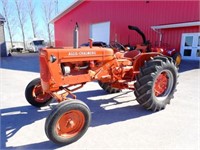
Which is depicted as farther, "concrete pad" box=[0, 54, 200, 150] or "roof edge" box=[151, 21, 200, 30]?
"roof edge" box=[151, 21, 200, 30]

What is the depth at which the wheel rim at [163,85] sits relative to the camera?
4.11m

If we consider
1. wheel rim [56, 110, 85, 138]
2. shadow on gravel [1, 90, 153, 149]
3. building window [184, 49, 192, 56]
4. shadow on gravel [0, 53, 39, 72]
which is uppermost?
building window [184, 49, 192, 56]

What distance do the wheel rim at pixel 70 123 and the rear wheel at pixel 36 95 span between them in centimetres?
138

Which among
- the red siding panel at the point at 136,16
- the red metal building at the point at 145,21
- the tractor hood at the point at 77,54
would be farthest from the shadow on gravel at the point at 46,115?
the red siding panel at the point at 136,16

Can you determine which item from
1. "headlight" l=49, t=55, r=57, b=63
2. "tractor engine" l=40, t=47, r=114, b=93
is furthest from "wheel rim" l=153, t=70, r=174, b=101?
"headlight" l=49, t=55, r=57, b=63

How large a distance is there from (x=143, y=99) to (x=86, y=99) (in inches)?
59.5

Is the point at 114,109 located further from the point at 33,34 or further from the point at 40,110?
the point at 33,34

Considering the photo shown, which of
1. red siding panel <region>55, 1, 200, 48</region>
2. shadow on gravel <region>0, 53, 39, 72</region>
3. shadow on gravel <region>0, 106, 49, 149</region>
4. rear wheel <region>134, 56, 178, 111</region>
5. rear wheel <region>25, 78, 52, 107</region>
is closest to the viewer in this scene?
shadow on gravel <region>0, 106, 49, 149</region>

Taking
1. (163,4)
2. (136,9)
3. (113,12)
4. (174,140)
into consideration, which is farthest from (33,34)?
(174,140)

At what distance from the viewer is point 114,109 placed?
159 inches

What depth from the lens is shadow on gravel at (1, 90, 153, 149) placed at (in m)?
2.97

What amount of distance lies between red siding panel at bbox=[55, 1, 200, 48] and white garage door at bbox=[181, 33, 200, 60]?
0.90ft

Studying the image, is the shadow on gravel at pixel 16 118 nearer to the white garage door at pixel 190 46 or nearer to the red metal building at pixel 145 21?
the red metal building at pixel 145 21

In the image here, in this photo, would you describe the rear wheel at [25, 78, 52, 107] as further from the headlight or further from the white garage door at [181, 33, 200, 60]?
the white garage door at [181, 33, 200, 60]
